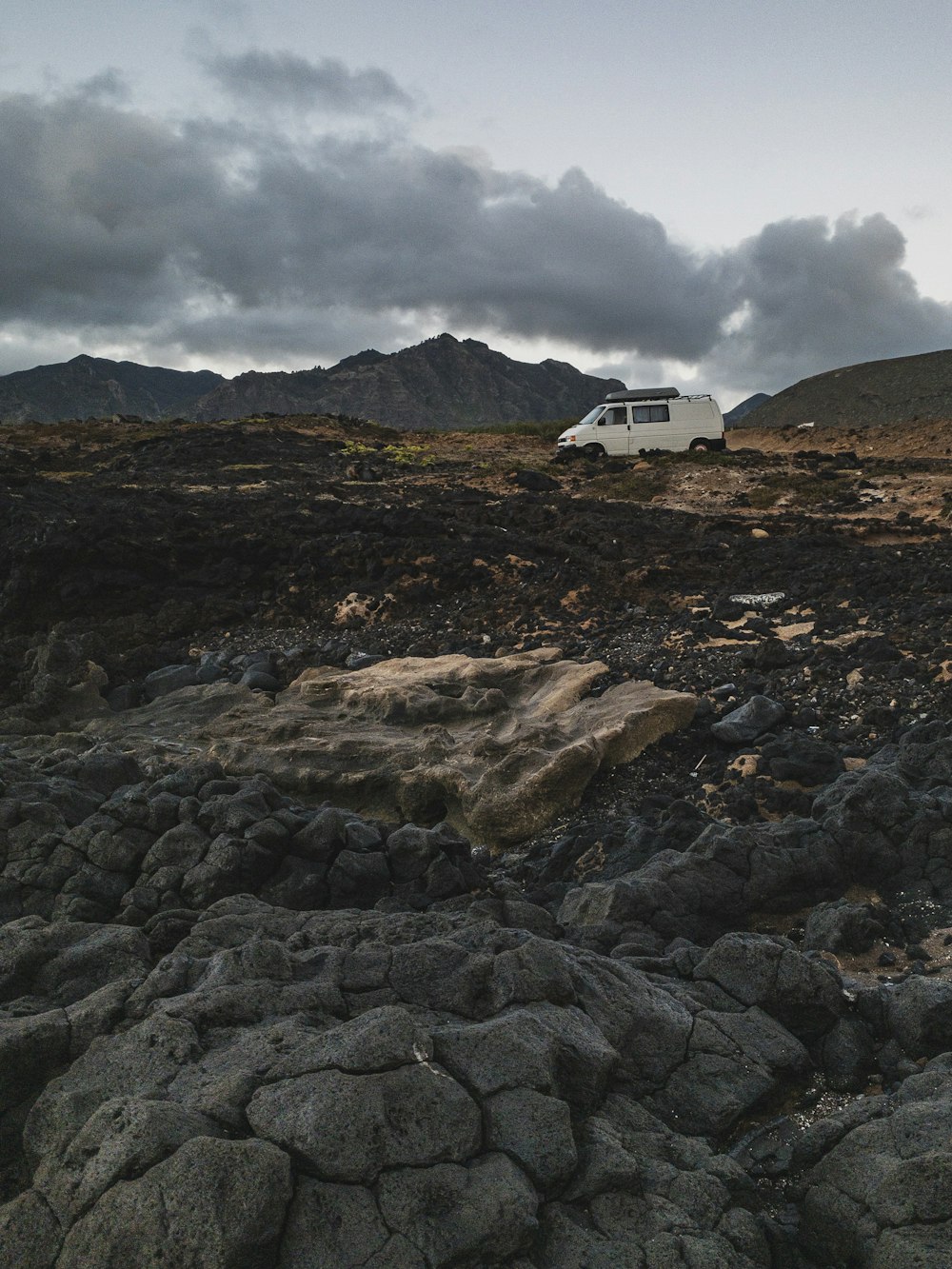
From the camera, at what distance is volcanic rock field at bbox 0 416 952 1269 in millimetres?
3125

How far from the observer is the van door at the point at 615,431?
30.1m

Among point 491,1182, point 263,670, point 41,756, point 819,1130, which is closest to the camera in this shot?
point 491,1182

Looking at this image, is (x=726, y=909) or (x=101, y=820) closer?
(x=726, y=909)

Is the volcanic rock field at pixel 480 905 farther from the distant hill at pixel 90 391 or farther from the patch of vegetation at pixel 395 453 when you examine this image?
the distant hill at pixel 90 391

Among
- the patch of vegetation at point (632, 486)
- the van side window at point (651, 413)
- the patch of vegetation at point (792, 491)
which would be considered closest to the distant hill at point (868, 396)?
the van side window at point (651, 413)

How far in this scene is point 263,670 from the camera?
1379 centimetres

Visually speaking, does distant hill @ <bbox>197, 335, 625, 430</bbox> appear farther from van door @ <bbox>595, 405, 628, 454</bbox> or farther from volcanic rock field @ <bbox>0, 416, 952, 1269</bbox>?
volcanic rock field @ <bbox>0, 416, 952, 1269</bbox>

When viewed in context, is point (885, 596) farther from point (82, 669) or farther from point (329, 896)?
point (82, 669)

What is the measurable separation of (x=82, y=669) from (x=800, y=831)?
10974 millimetres

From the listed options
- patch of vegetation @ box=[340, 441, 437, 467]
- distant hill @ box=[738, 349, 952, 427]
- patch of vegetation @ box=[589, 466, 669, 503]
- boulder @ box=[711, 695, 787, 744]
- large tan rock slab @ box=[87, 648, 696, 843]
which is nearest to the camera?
large tan rock slab @ box=[87, 648, 696, 843]

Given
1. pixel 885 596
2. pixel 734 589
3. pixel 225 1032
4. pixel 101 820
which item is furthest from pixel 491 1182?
pixel 734 589

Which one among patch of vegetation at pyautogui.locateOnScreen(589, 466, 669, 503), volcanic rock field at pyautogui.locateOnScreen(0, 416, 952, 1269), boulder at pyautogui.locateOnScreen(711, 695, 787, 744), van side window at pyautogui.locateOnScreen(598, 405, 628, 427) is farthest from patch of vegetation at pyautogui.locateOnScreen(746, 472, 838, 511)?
boulder at pyautogui.locateOnScreen(711, 695, 787, 744)

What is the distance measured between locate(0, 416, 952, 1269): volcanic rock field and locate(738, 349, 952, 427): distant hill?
3006cm

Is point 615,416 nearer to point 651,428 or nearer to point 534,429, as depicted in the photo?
point 651,428
